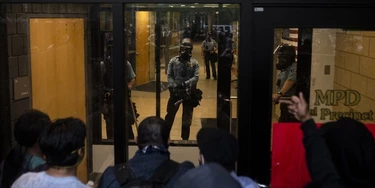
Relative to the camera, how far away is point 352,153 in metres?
2.53

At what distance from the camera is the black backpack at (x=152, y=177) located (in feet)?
9.14

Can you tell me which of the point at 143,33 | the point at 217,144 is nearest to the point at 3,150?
the point at 143,33

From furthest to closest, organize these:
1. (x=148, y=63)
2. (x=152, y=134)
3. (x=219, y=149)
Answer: (x=148, y=63)
(x=152, y=134)
(x=219, y=149)

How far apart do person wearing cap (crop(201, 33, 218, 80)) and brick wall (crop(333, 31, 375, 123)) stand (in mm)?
1432

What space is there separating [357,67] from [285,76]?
22.5 inches

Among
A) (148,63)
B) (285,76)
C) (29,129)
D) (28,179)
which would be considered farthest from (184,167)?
(148,63)

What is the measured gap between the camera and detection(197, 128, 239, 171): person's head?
8.84ft

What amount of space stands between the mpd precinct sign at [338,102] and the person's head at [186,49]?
1.64m

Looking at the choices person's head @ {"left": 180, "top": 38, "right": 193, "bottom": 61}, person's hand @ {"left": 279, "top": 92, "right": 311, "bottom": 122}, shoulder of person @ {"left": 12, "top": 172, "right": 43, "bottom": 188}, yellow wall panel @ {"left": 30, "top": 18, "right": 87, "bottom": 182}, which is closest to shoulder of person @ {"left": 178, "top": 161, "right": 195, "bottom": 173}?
person's hand @ {"left": 279, "top": 92, "right": 311, "bottom": 122}

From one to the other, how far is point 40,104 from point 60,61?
0.48 metres

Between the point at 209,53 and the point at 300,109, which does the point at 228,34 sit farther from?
the point at 300,109

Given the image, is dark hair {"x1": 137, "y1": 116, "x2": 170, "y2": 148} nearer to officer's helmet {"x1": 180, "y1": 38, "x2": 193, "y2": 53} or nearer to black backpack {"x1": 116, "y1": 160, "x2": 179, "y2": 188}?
black backpack {"x1": 116, "y1": 160, "x2": 179, "y2": 188}

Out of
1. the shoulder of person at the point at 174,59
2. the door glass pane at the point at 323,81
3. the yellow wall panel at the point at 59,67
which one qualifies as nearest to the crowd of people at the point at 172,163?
the door glass pane at the point at 323,81

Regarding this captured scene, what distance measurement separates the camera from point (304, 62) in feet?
14.3
